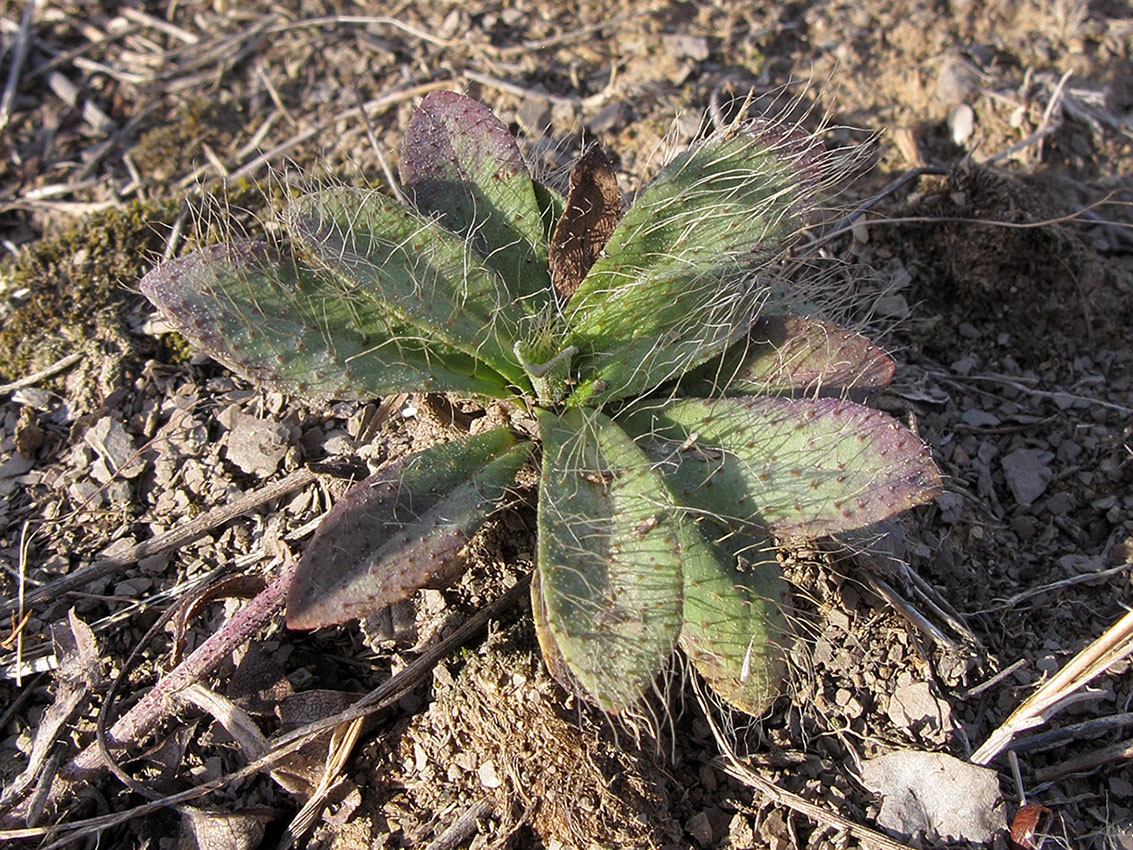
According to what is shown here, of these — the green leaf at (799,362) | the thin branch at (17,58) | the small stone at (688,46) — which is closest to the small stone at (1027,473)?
the green leaf at (799,362)

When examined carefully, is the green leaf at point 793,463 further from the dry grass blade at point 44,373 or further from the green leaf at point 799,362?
the dry grass blade at point 44,373

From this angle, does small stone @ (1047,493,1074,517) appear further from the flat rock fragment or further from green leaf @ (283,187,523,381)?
green leaf @ (283,187,523,381)

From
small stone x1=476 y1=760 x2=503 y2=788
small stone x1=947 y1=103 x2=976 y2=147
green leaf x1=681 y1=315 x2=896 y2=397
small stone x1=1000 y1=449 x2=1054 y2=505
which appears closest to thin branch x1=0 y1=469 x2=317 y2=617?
small stone x1=476 y1=760 x2=503 y2=788

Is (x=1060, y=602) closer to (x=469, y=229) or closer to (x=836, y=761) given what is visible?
(x=836, y=761)

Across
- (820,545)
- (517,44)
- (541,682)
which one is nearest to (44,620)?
(541,682)

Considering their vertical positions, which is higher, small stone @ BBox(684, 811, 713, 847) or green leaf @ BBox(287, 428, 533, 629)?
green leaf @ BBox(287, 428, 533, 629)
